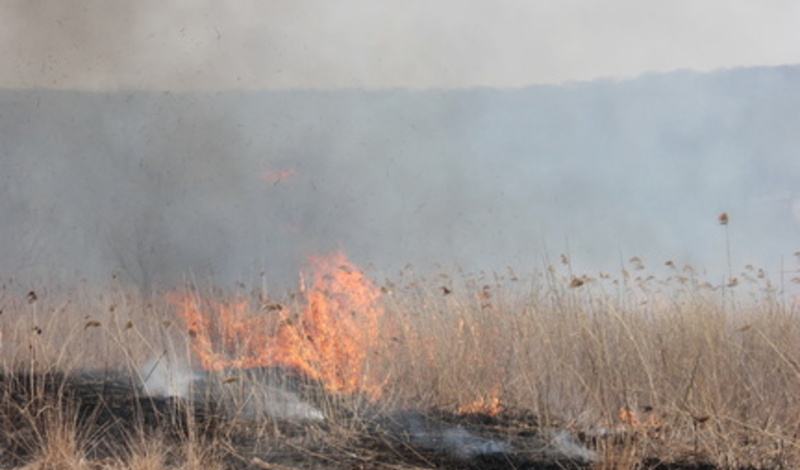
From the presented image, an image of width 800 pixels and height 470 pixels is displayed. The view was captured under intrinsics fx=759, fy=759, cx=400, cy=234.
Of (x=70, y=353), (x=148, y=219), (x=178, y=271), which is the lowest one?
(x=70, y=353)

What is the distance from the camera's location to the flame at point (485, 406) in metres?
6.26

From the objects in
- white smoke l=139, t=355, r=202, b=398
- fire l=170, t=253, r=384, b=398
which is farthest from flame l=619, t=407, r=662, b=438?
white smoke l=139, t=355, r=202, b=398

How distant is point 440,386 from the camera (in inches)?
254

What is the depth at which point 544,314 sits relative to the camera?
240 inches

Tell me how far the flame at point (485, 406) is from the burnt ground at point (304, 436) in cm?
16

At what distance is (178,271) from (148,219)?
3.57ft

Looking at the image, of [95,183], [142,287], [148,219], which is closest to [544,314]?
[142,287]

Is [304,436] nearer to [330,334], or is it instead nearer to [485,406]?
[330,334]

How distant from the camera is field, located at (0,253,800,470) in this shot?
455 cm

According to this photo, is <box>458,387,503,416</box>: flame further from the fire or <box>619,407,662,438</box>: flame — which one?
<box>619,407,662,438</box>: flame

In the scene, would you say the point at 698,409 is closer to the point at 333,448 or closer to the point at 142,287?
the point at 333,448

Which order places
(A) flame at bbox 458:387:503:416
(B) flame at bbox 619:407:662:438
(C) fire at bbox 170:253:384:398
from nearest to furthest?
(B) flame at bbox 619:407:662:438 → (A) flame at bbox 458:387:503:416 → (C) fire at bbox 170:253:384:398

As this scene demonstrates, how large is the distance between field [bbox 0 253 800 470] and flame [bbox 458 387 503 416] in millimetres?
16

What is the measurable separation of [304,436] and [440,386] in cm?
141
